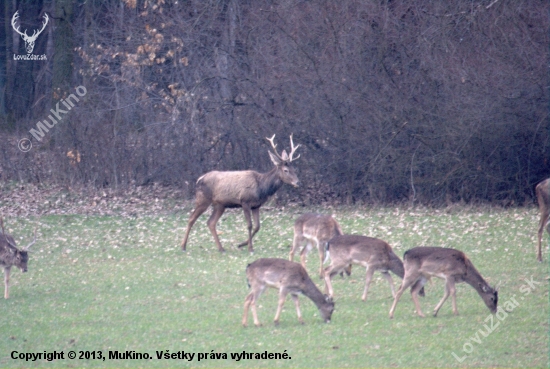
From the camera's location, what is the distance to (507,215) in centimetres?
1628

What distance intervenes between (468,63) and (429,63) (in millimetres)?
983

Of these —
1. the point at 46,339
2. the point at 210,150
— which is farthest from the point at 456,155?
the point at 46,339

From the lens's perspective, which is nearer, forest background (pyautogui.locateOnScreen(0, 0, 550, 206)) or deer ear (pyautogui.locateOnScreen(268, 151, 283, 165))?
deer ear (pyautogui.locateOnScreen(268, 151, 283, 165))

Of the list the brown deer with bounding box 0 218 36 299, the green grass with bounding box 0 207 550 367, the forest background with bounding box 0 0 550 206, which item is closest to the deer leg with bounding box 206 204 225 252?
the green grass with bounding box 0 207 550 367

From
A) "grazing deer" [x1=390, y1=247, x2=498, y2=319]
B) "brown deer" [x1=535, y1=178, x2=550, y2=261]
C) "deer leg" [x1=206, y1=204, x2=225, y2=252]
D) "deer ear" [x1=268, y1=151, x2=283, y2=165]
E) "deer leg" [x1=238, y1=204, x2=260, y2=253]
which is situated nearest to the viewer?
"grazing deer" [x1=390, y1=247, x2=498, y2=319]

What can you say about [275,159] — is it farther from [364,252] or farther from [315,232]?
[364,252]

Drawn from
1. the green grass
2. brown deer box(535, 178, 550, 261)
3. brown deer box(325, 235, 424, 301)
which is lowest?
the green grass

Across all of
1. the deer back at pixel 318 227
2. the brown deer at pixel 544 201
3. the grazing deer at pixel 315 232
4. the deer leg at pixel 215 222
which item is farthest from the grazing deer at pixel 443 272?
the deer leg at pixel 215 222

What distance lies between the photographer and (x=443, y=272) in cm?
873

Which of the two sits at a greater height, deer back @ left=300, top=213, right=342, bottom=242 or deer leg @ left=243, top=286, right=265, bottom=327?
deer back @ left=300, top=213, right=342, bottom=242
